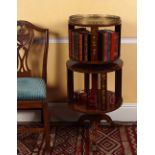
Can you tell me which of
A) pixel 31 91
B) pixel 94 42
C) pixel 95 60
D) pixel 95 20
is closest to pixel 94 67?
pixel 95 60

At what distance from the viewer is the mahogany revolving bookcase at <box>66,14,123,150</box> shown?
2.24 metres

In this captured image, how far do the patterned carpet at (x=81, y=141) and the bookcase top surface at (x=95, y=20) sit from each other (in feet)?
2.94

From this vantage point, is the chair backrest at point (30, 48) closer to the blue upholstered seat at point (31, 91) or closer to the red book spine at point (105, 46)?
the blue upholstered seat at point (31, 91)

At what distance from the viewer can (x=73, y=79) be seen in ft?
8.88

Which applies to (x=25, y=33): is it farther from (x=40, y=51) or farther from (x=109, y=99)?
(x=109, y=99)

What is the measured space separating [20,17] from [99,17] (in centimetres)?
66

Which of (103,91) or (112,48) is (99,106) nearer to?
(103,91)

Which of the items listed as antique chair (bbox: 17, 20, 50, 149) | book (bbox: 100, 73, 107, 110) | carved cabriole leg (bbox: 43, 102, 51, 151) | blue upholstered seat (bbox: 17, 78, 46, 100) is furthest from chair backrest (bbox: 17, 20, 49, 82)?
book (bbox: 100, 73, 107, 110)

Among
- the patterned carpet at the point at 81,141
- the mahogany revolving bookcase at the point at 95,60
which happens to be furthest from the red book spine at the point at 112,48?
the patterned carpet at the point at 81,141

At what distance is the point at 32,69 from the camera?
8.92ft
